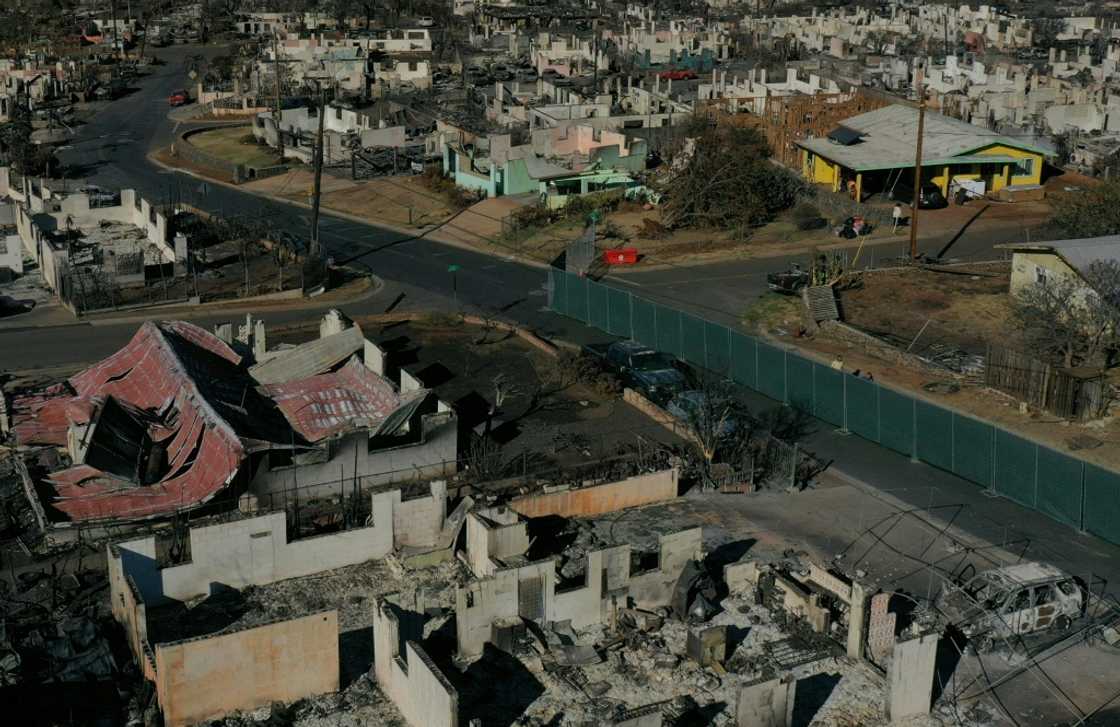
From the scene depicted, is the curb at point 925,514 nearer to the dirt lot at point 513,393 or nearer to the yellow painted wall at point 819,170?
the dirt lot at point 513,393

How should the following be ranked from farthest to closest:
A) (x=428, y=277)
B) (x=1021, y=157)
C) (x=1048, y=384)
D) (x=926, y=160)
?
(x=1021, y=157)
(x=926, y=160)
(x=428, y=277)
(x=1048, y=384)

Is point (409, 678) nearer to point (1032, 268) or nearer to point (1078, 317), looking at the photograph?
point (1078, 317)

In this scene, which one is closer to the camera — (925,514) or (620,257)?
(925,514)

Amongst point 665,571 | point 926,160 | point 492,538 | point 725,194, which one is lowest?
point 665,571

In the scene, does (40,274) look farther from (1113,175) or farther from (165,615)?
(1113,175)

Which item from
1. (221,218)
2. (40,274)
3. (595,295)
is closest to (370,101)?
(221,218)

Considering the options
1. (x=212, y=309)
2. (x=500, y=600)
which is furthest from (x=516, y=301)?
(x=500, y=600)

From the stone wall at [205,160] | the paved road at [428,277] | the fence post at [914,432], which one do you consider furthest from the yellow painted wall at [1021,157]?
the stone wall at [205,160]
